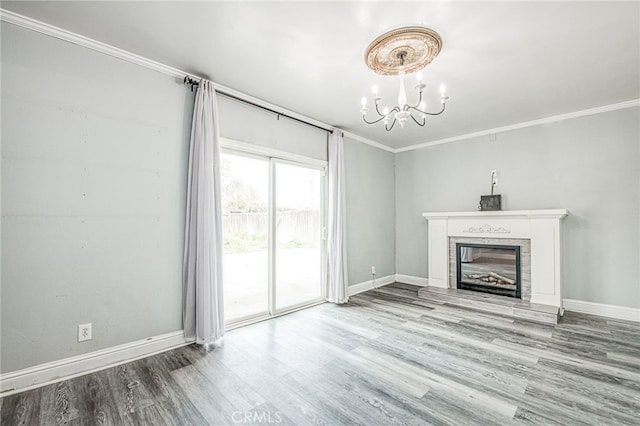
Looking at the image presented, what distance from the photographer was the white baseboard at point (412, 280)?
529 centimetres

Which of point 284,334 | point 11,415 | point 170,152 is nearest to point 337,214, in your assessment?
point 284,334

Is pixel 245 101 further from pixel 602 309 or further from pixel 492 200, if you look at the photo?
pixel 602 309

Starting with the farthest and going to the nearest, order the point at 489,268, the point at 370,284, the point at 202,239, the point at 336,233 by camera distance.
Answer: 1. the point at 370,284
2. the point at 489,268
3. the point at 336,233
4. the point at 202,239

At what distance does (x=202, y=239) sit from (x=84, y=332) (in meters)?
1.16

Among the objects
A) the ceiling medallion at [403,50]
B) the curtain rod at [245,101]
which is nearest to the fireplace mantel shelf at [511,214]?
the curtain rod at [245,101]

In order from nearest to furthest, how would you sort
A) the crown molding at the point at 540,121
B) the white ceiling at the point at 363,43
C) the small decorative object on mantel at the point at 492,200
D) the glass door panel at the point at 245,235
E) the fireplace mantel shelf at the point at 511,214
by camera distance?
the white ceiling at the point at 363,43 → the glass door panel at the point at 245,235 → the crown molding at the point at 540,121 → the fireplace mantel shelf at the point at 511,214 → the small decorative object on mantel at the point at 492,200

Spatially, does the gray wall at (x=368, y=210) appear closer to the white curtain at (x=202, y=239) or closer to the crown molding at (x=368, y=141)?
the crown molding at (x=368, y=141)

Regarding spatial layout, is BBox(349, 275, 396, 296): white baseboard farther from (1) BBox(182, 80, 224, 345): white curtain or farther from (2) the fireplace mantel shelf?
(1) BBox(182, 80, 224, 345): white curtain

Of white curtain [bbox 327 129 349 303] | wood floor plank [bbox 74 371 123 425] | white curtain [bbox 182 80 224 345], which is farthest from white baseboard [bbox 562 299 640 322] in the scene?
wood floor plank [bbox 74 371 123 425]

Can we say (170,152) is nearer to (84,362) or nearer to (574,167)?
(84,362)

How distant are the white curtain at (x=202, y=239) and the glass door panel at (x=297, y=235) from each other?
99 centimetres

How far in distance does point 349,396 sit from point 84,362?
2.15 meters

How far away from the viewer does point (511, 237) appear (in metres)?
4.17

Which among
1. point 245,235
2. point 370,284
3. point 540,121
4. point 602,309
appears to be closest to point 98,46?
point 245,235
